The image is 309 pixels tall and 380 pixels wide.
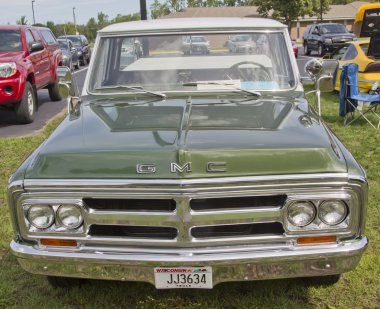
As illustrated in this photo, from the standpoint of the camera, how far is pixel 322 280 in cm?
322

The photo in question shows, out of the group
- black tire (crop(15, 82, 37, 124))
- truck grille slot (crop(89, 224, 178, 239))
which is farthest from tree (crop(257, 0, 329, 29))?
truck grille slot (crop(89, 224, 178, 239))

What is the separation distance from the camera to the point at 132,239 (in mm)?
2523

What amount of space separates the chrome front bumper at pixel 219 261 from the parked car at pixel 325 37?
21250mm

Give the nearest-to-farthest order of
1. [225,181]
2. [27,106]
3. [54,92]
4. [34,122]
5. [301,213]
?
[225,181]
[301,213]
[27,106]
[34,122]
[54,92]

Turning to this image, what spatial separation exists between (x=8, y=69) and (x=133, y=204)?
262 inches

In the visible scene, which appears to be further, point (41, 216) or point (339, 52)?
point (339, 52)

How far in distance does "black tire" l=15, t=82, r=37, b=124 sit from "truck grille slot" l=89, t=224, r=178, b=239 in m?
6.62

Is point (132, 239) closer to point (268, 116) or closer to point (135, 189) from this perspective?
point (135, 189)

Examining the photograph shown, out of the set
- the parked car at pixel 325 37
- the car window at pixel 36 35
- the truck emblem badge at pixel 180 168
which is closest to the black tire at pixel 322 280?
the truck emblem badge at pixel 180 168

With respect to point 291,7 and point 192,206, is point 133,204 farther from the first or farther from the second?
point 291,7

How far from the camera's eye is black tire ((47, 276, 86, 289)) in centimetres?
319

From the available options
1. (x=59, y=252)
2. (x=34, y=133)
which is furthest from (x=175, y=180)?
(x=34, y=133)

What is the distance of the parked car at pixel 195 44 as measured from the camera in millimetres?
3893

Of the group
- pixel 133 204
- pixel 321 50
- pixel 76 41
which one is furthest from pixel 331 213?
pixel 76 41
